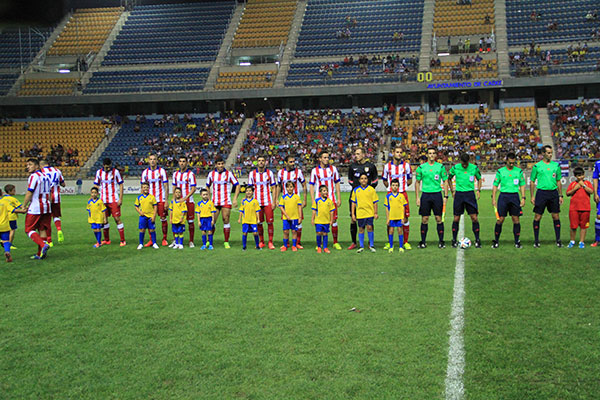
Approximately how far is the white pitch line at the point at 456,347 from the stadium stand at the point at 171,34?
142ft

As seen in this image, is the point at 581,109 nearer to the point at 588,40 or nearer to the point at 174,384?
the point at 588,40

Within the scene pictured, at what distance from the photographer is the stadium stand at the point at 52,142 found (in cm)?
4034

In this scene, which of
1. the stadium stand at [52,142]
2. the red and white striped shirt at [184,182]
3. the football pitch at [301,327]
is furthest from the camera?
the stadium stand at [52,142]

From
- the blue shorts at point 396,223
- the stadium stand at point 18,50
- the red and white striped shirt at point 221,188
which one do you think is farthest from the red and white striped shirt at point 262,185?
the stadium stand at point 18,50

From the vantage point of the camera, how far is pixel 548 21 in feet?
141

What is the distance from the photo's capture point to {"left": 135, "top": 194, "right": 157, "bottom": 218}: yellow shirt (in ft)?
40.7

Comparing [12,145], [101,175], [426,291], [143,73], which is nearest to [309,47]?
[143,73]

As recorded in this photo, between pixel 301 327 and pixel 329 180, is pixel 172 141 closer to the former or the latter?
pixel 329 180

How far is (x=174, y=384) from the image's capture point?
4609mm

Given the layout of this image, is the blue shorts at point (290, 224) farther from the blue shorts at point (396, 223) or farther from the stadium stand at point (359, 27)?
the stadium stand at point (359, 27)

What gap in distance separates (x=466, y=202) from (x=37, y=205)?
881cm

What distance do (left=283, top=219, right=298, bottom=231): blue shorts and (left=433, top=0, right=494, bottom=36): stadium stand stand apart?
3712 centimetres

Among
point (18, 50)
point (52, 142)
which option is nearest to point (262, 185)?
point (52, 142)

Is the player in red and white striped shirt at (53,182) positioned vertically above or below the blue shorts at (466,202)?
above
